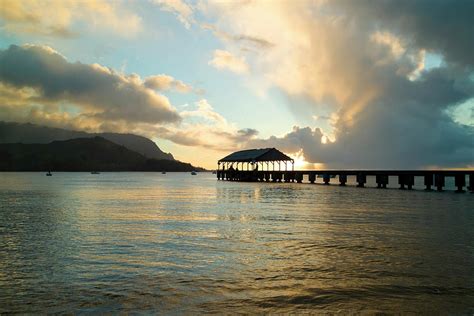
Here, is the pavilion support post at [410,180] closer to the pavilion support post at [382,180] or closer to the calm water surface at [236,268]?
the pavilion support post at [382,180]

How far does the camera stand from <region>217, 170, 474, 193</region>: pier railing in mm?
58438

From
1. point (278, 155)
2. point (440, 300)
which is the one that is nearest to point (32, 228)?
point (440, 300)

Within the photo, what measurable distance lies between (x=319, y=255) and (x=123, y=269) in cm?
617

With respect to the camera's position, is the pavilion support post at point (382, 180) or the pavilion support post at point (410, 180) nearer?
the pavilion support post at point (410, 180)

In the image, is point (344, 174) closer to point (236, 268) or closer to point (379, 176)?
point (379, 176)

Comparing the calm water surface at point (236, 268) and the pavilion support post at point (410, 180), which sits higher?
the pavilion support post at point (410, 180)

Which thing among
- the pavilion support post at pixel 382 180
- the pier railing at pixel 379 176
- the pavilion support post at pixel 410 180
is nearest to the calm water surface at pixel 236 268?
the pier railing at pixel 379 176

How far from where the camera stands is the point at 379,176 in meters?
73.9

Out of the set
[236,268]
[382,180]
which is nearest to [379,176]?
[382,180]

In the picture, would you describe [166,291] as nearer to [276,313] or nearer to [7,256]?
[276,313]

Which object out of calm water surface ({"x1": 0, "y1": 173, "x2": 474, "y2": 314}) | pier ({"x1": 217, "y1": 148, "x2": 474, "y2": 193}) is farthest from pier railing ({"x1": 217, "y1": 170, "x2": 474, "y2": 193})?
calm water surface ({"x1": 0, "y1": 173, "x2": 474, "y2": 314})

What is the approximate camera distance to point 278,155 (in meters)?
85.9

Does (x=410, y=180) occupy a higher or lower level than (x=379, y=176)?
lower

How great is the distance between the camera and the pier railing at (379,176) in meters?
58.4
